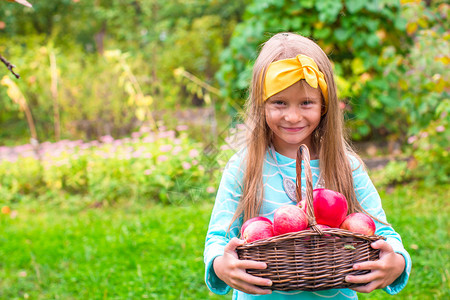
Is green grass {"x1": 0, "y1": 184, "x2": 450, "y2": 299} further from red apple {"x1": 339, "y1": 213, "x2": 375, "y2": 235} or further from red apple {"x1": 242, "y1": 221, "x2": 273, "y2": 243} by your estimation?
red apple {"x1": 242, "y1": 221, "x2": 273, "y2": 243}

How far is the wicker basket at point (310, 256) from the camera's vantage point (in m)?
1.06

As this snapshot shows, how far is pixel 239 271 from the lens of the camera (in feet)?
3.68

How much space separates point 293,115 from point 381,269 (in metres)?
0.50

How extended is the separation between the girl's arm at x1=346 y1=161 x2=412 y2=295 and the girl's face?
267 mm

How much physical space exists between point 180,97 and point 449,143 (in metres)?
5.98

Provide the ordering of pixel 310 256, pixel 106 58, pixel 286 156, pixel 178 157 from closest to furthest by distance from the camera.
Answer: pixel 310 256 < pixel 286 156 < pixel 178 157 < pixel 106 58

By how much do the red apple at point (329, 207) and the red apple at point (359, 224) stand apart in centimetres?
2

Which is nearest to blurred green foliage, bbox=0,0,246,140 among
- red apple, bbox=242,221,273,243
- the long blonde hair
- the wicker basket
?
the long blonde hair

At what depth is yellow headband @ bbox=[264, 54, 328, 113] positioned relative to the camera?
1273mm

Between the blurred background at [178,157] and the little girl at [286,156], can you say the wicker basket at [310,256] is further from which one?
the blurred background at [178,157]

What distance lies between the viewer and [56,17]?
480 inches

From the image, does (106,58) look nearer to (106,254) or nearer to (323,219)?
(106,254)

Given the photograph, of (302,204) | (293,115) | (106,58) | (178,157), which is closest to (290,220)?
(302,204)

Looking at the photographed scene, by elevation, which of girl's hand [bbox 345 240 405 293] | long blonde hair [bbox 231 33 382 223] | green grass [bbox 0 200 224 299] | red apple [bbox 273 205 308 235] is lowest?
green grass [bbox 0 200 224 299]
